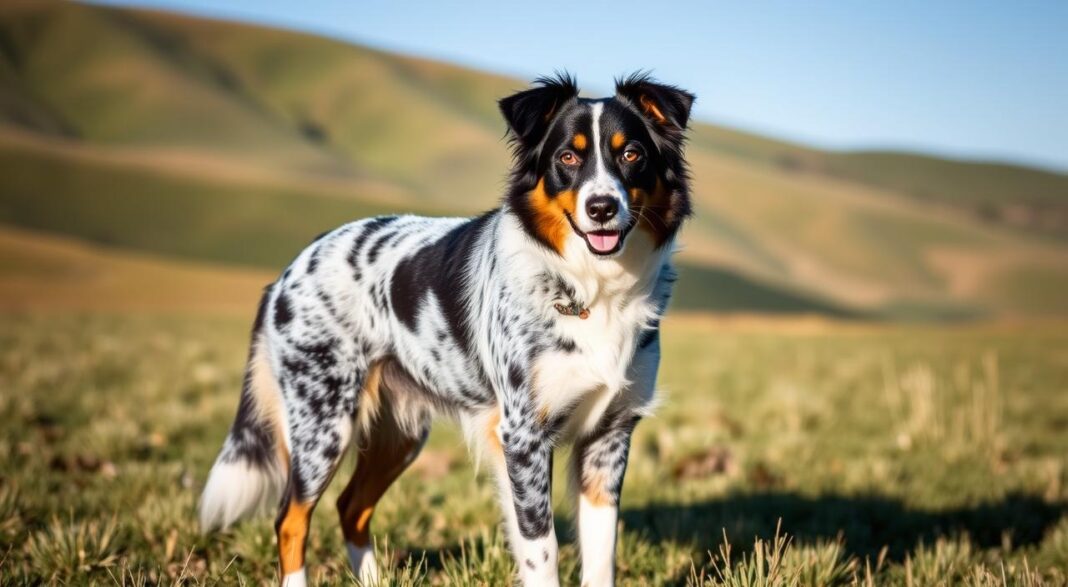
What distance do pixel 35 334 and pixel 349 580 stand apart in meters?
13.5

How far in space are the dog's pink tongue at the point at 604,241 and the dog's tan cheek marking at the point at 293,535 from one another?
1.82 m

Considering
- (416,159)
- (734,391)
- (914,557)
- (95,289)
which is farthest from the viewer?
(416,159)

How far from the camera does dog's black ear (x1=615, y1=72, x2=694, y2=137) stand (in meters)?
3.62

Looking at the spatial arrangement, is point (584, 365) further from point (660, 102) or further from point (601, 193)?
point (660, 102)

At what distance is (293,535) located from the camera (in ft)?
12.3

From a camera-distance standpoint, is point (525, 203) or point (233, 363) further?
point (233, 363)

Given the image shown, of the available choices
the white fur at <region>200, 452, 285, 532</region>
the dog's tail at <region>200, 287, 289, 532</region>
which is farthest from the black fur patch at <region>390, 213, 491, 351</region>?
the white fur at <region>200, 452, 285, 532</region>

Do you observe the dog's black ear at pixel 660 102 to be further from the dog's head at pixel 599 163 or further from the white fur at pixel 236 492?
the white fur at pixel 236 492

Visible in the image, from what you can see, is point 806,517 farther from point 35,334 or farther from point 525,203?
point 35,334

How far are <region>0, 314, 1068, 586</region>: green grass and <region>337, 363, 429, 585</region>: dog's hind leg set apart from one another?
0.65ft

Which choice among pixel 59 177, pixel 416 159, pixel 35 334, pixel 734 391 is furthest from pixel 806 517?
pixel 416 159

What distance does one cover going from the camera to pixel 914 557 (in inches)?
171

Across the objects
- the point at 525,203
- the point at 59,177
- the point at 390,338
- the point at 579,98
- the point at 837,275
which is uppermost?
the point at 579,98

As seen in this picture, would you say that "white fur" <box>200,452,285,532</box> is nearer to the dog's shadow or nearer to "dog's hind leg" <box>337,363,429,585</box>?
"dog's hind leg" <box>337,363,429,585</box>
